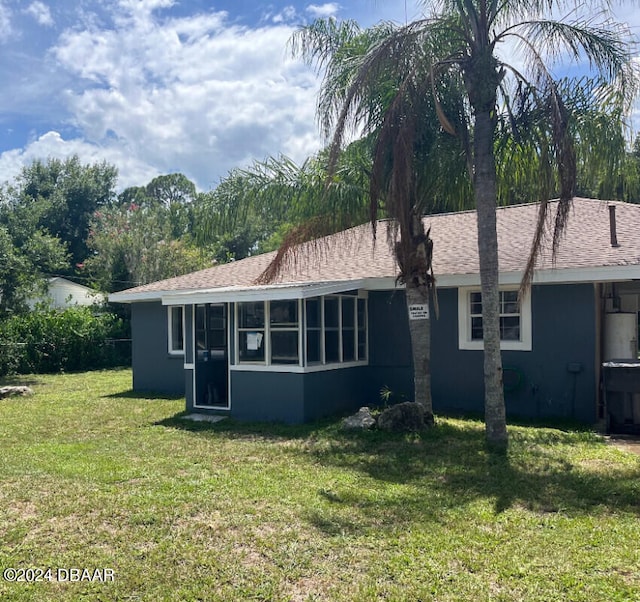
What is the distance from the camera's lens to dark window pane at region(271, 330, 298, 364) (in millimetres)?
10602

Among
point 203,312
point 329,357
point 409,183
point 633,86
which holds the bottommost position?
point 329,357

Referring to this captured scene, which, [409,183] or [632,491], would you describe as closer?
[632,491]

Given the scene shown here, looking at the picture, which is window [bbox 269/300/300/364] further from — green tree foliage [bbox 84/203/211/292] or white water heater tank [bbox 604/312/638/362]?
green tree foliage [bbox 84/203/211/292]

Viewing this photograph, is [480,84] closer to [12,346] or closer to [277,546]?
[277,546]

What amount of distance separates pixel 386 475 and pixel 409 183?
366cm

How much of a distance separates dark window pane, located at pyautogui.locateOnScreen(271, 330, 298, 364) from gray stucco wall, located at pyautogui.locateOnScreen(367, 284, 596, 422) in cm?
205

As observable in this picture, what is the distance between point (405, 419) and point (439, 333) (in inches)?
107

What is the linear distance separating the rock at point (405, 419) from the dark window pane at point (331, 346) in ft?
7.12


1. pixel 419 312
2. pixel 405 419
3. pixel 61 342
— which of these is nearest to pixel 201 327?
pixel 419 312

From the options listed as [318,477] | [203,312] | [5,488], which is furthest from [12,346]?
[318,477]

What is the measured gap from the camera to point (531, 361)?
1073 centimetres

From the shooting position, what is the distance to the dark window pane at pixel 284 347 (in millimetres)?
10602

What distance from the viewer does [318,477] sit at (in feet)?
23.0

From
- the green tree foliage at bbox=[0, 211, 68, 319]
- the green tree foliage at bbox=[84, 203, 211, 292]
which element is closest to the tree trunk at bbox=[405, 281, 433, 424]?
the green tree foliage at bbox=[0, 211, 68, 319]
